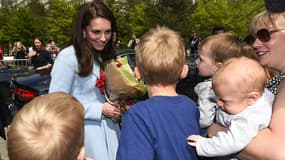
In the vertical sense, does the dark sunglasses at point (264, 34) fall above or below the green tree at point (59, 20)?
above

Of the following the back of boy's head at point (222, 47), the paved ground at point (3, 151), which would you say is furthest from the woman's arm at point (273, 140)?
the paved ground at point (3, 151)

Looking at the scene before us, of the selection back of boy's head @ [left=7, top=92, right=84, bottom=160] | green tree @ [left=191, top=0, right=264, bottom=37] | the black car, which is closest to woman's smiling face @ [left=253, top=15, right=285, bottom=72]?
back of boy's head @ [left=7, top=92, right=84, bottom=160]

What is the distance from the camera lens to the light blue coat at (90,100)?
2887 mm

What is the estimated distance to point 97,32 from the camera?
3041 mm

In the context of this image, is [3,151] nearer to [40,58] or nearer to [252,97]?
[252,97]

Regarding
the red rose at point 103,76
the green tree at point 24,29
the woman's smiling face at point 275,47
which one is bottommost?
the green tree at point 24,29

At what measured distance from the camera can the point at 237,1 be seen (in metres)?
38.1

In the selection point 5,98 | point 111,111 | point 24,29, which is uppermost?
point 111,111

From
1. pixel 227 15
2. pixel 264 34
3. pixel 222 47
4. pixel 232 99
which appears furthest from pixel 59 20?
pixel 232 99

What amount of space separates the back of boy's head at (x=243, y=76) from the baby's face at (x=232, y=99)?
0.02 m

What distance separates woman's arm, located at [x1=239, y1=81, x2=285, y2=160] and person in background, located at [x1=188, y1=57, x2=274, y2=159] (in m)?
0.03

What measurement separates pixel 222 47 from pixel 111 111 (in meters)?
0.85

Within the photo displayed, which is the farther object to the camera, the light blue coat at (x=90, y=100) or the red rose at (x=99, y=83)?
the red rose at (x=99, y=83)

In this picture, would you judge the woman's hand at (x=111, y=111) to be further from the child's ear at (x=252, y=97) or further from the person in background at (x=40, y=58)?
the person in background at (x=40, y=58)
